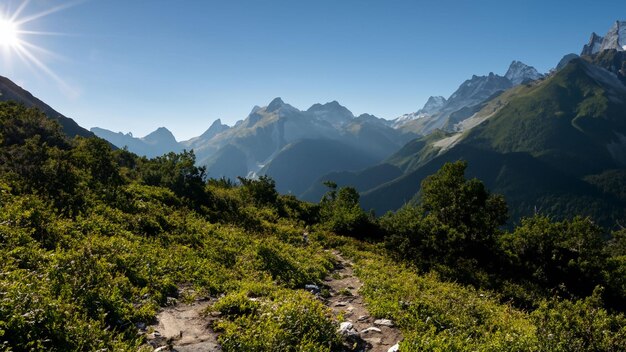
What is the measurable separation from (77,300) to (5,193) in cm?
1338

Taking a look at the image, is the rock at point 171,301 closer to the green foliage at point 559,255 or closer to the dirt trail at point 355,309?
the dirt trail at point 355,309

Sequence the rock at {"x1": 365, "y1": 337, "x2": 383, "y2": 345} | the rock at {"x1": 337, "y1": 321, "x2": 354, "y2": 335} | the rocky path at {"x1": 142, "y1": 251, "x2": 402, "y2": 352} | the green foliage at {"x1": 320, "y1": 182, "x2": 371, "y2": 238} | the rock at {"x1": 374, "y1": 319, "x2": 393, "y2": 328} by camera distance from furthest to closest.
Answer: the green foliage at {"x1": 320, "y1": 182, "x2": 371, "y2": 238}, the rock at {"x1": 374, "y1": 319, "x2": 393, "y2": 328}, the rock at {"x1": 365, "y1": 337, "x2": 383, "y2": 345}, the rock at {"x1": 337, "y1": 321, "x2": 354, "y2": 335}, the rocky path at {"x1": 142, "y1": 251, "x2": 402, "y2": 352}

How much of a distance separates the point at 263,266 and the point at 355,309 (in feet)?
20.3

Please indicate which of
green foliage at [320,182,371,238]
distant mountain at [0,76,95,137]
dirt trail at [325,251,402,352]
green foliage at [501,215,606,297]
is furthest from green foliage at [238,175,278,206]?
distant mountain at [0,76,95,137]

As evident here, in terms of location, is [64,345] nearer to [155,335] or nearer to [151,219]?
[155,335]

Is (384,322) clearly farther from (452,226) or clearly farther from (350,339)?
(452,226)

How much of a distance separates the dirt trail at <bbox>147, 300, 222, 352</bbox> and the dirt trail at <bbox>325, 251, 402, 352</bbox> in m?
5.10

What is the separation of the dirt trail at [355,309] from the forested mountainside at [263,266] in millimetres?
162

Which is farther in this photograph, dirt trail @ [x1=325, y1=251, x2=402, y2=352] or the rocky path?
dirt trail @ [x1=325, y1=251, x2=402, y2=352]

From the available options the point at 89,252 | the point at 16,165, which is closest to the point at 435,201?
the point at 89,252

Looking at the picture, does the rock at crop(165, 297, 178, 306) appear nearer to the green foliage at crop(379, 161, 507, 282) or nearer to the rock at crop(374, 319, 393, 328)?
the rock at crop(374, 319, 393, 328)

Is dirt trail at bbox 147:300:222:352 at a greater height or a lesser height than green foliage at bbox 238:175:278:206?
lesser

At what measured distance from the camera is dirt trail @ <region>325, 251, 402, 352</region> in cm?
1209

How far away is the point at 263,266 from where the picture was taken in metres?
19.5
